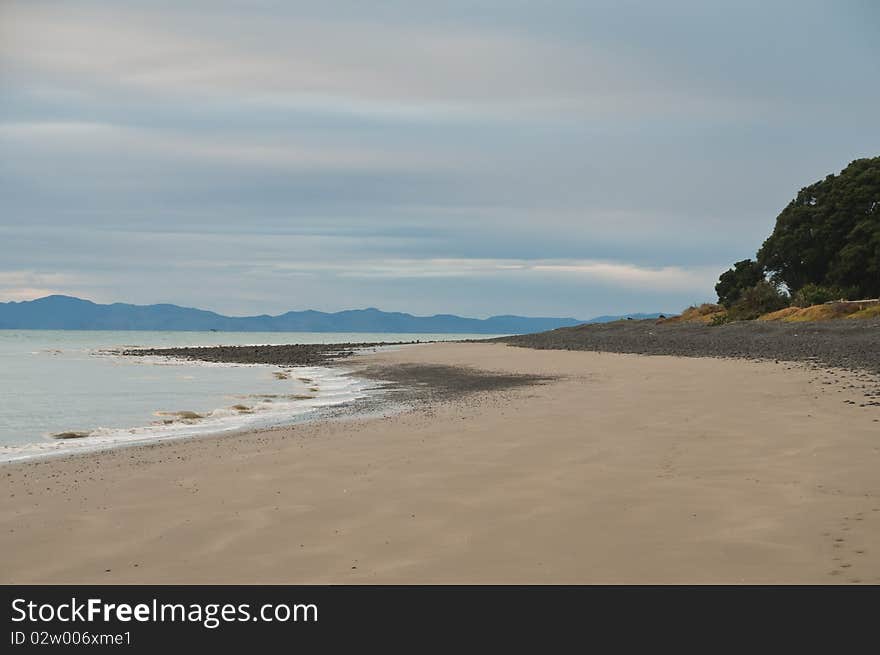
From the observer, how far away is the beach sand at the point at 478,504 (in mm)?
5484

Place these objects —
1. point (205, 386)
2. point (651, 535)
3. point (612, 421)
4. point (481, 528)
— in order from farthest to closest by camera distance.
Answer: point (205, 386) → point (612, 421) → point (481, 528) → point (651, 535)

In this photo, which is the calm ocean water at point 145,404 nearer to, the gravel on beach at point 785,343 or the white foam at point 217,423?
the white foam at point 217,423

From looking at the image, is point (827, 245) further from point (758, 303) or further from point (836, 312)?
point (836, 312)

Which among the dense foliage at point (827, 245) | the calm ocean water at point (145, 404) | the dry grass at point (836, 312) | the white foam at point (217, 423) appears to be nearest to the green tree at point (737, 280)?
the dense foliage at point (827, 245)

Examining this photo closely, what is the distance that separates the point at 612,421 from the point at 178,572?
8468 mm

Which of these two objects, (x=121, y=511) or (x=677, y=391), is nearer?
(x=121, y=511)

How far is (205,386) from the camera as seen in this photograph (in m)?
27.9

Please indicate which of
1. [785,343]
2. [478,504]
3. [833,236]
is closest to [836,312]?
[785,343]

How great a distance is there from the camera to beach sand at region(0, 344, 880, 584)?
548cm

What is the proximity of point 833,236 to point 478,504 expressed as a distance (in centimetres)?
5971

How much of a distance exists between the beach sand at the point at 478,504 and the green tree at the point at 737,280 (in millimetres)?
58713
